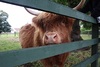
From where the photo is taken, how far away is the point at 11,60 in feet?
4.81

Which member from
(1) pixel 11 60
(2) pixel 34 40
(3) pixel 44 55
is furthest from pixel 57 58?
(1) pixel 11 60

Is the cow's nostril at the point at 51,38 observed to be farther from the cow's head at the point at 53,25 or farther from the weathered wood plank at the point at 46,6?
the weathered wood plank at the point at 46,6

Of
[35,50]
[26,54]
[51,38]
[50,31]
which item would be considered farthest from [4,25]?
[26,54]

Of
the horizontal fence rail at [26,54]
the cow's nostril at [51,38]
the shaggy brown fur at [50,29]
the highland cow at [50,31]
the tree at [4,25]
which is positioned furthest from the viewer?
the tree at [4,25]

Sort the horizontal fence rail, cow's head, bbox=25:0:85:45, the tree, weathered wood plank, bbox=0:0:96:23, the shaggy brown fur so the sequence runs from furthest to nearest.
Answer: the tree
the shaggy brown fur
cow's head, bbox=25:0:85:45
weathered wood plank, bbox=0:0:96:23
the horizontal fence rail

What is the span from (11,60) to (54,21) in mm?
2467

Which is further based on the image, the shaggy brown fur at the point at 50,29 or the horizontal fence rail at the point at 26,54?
the shaggy brown fur at the point at 50,29

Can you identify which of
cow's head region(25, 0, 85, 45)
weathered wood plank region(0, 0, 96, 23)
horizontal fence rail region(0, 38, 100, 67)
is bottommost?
horizontal fence rail region(0, 38, 100, 67)

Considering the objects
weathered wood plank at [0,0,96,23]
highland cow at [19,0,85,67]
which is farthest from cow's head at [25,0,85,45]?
weathered wood plank at [0,0,96,23]

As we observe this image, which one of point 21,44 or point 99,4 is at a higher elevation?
point 99,4

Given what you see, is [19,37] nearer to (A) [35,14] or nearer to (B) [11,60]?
(A) [35,14]

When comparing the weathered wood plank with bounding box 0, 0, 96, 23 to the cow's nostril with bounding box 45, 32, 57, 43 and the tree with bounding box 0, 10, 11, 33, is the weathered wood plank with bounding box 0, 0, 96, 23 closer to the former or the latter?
the cow's nostril with bounding box 45, 32, 57, 43

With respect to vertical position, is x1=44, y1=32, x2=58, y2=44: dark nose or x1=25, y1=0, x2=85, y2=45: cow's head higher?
x1=25, y1=0, x2=85, y2=45: cow's head

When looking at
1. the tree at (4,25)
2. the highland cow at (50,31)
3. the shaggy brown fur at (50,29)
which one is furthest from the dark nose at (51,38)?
the tree at (4,25)
